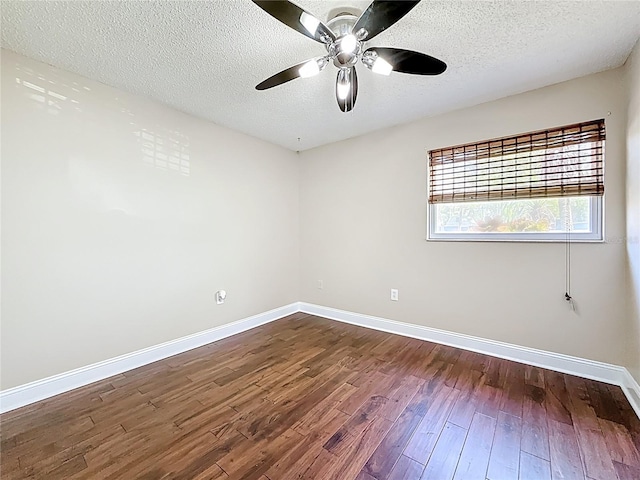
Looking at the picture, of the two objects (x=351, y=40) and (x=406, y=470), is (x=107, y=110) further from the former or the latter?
(x=406, y=470)

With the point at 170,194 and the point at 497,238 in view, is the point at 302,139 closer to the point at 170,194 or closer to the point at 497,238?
the point at 170,194

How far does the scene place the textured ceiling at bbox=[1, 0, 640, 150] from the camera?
1550mm

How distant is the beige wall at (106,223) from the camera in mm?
1927

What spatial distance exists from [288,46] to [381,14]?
0.79 m

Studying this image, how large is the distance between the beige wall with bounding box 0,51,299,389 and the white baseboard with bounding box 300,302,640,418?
1.65 metres

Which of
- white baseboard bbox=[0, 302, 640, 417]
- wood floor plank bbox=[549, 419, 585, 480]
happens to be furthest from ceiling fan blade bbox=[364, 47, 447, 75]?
white baseboard bbox=[0, 302, 640, 417]

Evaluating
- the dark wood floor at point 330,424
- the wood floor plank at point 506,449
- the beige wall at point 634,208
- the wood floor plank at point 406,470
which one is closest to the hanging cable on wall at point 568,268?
the beige wall at point 634,208

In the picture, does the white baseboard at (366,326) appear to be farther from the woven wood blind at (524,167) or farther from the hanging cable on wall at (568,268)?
the woven wood blind at (524,167)

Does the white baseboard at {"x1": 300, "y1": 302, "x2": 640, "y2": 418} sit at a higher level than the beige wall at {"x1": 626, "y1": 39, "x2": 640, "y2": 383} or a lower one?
lower

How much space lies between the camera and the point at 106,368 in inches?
90.4

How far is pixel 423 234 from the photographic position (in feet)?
9.95

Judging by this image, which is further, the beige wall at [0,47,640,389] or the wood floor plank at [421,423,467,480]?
the beige wall at [0,47,640,389]

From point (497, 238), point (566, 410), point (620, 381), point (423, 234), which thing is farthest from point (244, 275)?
point (620, 381)

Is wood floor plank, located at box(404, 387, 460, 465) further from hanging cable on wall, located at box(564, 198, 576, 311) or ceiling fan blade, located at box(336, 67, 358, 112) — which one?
ceiling fan blade, located at box(336, 67, 358, 112)
